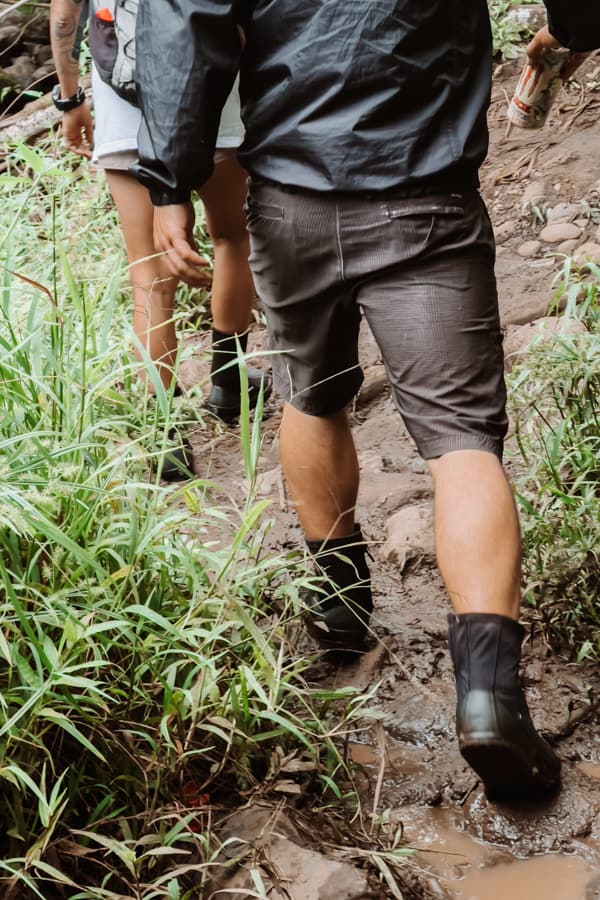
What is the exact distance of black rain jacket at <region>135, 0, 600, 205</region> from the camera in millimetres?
2104

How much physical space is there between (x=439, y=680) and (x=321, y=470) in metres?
Result: 0.59

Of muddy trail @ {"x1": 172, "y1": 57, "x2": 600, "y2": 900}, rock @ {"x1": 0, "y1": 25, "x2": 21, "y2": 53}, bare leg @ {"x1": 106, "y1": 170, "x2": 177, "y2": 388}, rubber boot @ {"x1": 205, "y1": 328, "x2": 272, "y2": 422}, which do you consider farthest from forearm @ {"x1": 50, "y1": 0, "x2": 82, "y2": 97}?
rock @ {"x1": 0, "y1": 25, "x2": 21, "y2": 53}

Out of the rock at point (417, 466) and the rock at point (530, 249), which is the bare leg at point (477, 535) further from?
the rock at point (530, 249)

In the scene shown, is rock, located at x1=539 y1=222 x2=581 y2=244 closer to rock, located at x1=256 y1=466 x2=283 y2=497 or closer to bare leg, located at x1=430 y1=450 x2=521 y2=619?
rock, located at x1=256 y1=466 x2=283 y2=497

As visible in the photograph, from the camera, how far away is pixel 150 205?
143 inches

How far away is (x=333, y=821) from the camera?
2051 mm

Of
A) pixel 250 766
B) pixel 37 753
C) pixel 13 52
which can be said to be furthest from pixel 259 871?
pixel 13 52

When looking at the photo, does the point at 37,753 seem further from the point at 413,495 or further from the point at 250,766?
the point at 413,495

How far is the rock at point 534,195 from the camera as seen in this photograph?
505cm

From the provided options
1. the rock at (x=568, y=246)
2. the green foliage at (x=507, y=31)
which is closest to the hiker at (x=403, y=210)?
the rock at (x=568, y=246)

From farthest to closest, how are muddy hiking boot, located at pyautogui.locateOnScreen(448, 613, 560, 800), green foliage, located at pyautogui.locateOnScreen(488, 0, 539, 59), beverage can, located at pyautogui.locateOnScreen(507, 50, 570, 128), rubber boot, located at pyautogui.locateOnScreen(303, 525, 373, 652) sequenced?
green foliage, located at pyautogui.locateOnScreen(488, 0, 539, 59) → beverage can, located at pyautogui.locateOnScreen(507, 50, 570, 128) → rubber boot, located at pyautogui.locateOnScreen(303, 525, 373, 652) → muddy hiking boot, located at pyautogui.locateOnScreen(448, 613, 560, 800)

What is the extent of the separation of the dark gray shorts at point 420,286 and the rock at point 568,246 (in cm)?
243

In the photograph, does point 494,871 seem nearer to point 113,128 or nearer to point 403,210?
point 403,210

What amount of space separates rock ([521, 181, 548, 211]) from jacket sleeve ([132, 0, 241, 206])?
291cm
